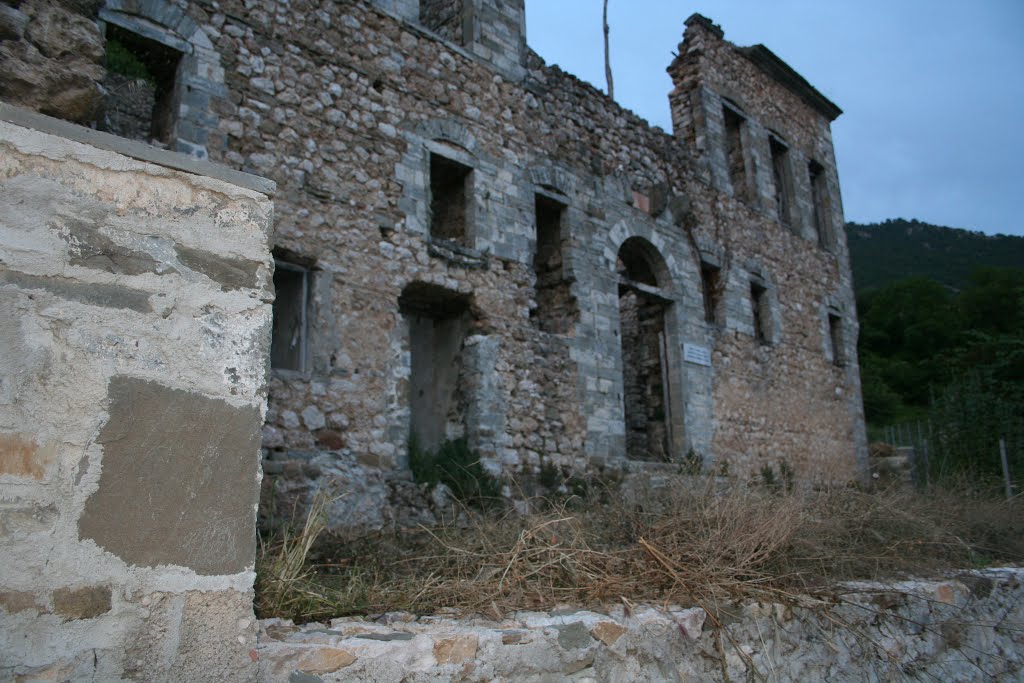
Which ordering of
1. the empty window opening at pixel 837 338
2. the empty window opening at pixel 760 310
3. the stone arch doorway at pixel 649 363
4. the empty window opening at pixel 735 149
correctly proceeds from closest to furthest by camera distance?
the stone arch doorway at pixel 649 363 → the empty window opening at pixel 760 310 → the empty window opening at pixel 735 149 → the empty window opening at pixel 837 338

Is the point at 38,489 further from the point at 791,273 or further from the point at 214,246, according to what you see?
the point at 791,273

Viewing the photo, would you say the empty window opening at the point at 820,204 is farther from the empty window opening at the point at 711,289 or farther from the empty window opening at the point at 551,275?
the empty window opening at the point at 551,275

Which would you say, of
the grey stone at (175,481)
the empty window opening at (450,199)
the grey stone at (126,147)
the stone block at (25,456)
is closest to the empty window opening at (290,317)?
the empty window opening at (450,199)

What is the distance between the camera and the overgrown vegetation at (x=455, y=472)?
6.84 meters

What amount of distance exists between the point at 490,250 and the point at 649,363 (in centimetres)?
348

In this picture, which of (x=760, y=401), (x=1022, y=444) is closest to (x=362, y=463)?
(x=760, y=401)

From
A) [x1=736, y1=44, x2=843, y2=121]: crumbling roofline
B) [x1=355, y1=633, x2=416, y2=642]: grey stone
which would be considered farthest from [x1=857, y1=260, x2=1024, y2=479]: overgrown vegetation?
[x1=355, y1=633, x2=416, y2=642]: grey stone

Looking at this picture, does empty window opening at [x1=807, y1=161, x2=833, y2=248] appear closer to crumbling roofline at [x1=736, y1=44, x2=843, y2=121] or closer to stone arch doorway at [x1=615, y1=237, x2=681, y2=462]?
crumbling roofline at [x1=736, y1=44, x2=843, y2=121]

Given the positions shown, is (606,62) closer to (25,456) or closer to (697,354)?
(697,354)

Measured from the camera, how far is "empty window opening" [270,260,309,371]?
250 inches

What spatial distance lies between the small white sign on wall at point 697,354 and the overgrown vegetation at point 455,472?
4.02 m

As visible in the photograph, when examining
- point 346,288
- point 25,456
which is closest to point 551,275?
point 346,288

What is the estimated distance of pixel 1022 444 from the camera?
12328mm

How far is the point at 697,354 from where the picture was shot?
10.4 metres
